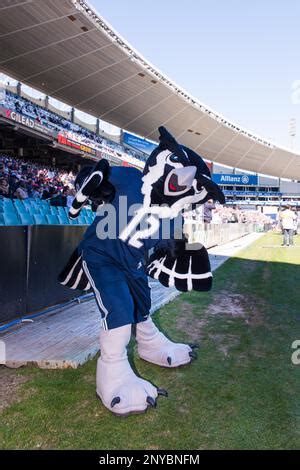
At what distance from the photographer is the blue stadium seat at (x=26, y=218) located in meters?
6.71

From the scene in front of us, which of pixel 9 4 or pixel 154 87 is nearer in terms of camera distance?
pixel 9 4

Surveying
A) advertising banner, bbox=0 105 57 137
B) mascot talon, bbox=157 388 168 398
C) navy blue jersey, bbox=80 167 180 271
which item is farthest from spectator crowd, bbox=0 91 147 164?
mascot talon, bbox=157 388 168 398

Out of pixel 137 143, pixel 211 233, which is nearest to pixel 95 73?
pixel 137 143

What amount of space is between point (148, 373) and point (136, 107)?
3741 centimetres

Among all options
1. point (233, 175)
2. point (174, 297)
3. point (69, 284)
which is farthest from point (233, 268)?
point (233, 175)

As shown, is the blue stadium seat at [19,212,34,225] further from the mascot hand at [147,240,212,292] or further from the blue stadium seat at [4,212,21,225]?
the mascot hand at [147,240,212,292]

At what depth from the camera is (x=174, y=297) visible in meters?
6.14

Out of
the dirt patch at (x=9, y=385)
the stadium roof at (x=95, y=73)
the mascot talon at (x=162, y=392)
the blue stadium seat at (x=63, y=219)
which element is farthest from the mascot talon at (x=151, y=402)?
the stadium roof at (x=95, y=73)

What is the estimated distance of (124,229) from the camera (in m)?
3.02

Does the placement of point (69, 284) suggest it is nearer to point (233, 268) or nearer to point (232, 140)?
point (233, 268)

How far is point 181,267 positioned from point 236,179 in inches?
2374

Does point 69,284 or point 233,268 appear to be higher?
point 69,284

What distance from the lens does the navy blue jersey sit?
2988 mm

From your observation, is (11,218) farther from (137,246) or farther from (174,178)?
(174,178)
